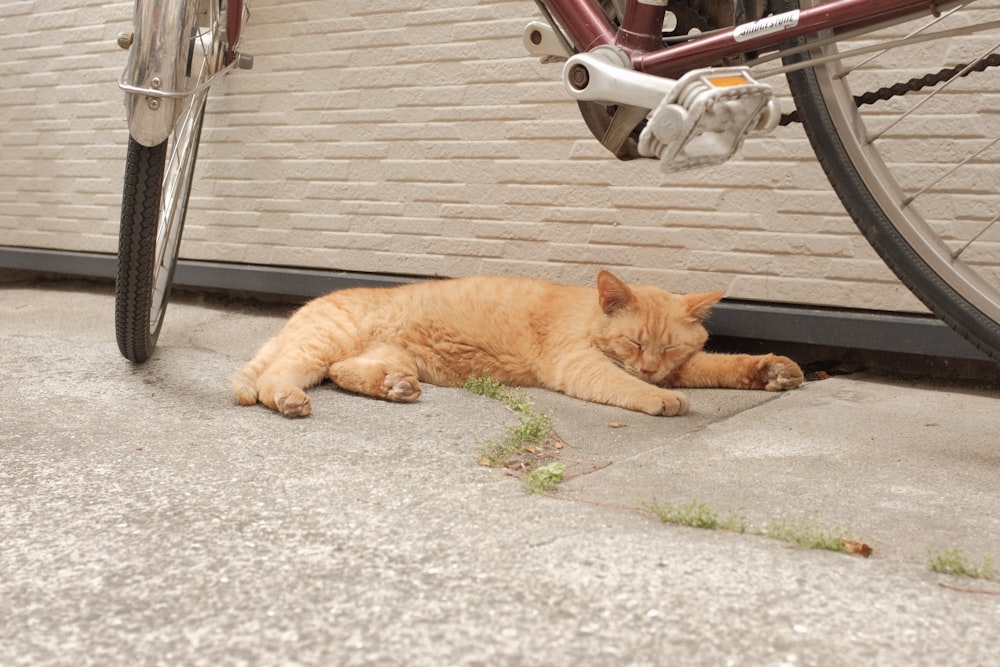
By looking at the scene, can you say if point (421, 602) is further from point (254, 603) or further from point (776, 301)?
point (776, 301)

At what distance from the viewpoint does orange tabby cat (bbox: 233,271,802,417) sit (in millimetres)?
2131

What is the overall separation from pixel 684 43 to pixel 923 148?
1.02 meters

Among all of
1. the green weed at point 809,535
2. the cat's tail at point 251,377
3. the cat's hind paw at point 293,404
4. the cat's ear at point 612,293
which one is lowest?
the cat's tail at point 251,377

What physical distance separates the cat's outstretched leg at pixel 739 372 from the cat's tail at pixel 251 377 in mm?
987

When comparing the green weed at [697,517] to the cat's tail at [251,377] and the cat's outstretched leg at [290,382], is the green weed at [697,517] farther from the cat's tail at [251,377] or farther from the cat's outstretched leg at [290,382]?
the cat's tail at [251,377]

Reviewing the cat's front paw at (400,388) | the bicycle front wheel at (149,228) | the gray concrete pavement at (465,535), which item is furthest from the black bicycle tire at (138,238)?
the cat's front paw at (400,388)

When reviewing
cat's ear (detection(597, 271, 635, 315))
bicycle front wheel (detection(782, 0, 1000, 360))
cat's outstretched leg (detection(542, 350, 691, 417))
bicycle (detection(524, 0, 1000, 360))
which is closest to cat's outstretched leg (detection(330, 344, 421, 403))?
cat's outstretched leg (detection(542, 350, 691, 417))

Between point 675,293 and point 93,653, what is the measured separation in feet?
6.17

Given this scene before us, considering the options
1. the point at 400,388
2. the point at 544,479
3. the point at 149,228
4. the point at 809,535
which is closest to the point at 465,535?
the point at 544,479

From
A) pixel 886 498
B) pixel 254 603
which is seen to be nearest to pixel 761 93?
pixel 886 498

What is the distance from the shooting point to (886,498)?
1.36 metres

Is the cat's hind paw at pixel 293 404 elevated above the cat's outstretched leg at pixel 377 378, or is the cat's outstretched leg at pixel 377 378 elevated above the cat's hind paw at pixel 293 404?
the cat's hind paw at pixel 293 404

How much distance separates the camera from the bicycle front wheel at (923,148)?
4.61 feet

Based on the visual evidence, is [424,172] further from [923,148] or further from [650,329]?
[923,148]
